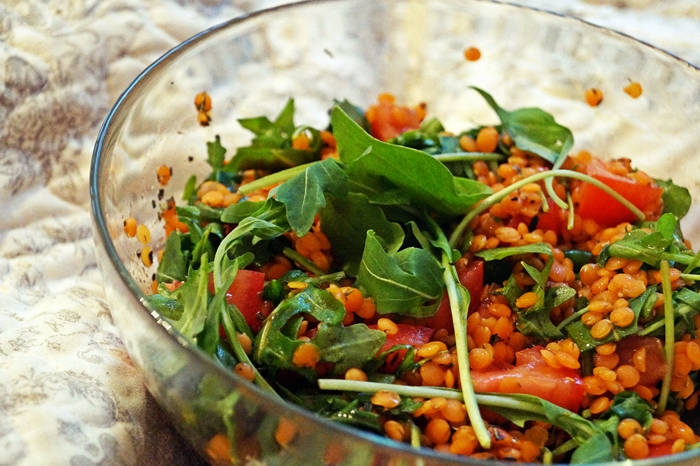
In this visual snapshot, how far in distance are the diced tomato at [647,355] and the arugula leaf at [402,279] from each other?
0.97ft

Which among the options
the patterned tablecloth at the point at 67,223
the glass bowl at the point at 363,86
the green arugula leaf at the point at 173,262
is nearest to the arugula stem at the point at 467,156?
the glass bowl at the point at 363,86

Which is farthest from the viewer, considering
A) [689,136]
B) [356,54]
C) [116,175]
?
[356,54]

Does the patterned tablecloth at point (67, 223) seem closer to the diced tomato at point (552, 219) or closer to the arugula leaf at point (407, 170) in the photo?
the arugula leaf at point (407, 170)

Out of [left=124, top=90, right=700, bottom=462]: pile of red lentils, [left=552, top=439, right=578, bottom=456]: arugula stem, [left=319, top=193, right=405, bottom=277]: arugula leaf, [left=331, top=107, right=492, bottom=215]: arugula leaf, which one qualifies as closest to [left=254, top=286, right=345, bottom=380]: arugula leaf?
[left=124, top=90, right=700, bottom=462]: pile of red lentils

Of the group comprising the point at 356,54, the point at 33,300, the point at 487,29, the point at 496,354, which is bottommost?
the point at 33,300

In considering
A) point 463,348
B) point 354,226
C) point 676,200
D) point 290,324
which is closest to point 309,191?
point 354,226

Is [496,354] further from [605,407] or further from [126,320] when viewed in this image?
[126,320]

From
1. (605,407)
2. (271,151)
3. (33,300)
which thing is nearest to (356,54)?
(271,151)

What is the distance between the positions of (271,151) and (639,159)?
2.76ft

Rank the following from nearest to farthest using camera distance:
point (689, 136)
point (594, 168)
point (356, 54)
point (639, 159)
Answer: point (594, 168), point (689, 136), point (639, 159), point (356, 54)

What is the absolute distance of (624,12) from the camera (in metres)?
2.05

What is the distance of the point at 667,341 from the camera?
1079mm

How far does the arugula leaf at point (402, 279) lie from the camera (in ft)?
3.52

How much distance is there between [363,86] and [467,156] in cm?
53
